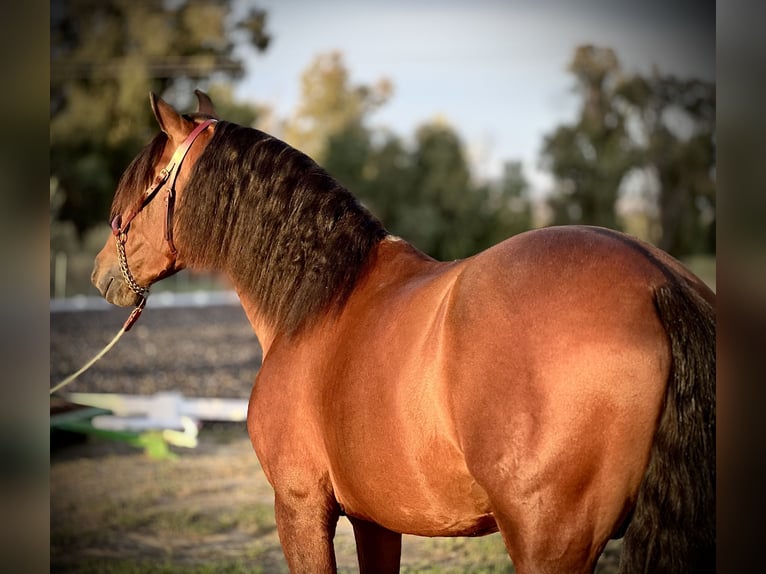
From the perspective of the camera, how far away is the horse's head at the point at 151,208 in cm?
252

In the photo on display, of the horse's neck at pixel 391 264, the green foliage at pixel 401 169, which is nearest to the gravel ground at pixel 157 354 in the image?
the horse's neck at pixel 391 264

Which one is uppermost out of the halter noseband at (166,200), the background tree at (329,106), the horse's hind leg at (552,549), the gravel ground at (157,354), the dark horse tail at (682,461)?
the background tree at (329,106)

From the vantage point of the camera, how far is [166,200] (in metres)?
2.54

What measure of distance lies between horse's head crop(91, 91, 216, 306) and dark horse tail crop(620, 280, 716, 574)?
5.29 feet

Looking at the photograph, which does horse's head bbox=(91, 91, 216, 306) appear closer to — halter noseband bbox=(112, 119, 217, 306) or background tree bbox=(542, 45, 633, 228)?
halter noseband bbox=(112, 119, 217, 306)

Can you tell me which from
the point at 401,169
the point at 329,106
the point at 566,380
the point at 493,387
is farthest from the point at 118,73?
the point at 566,380

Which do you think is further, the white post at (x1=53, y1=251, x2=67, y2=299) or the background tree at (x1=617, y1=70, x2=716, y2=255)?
the white post at (x1=53, y1=251, x2=67, y2=299)

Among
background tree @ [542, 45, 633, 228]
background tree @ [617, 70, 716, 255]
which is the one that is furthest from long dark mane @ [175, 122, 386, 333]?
background tree @ [542, 45, 633, 228]

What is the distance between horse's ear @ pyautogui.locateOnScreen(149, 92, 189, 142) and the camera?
250 cm

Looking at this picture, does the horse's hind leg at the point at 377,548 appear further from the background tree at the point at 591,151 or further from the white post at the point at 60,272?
the background tree at the point at 591,151

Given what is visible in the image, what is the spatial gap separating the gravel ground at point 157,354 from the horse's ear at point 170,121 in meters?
5.89

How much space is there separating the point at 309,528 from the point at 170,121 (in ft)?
4.58

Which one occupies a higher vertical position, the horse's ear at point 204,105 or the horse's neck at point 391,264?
the horse's ear at point 204,105

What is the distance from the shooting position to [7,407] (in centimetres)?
162
